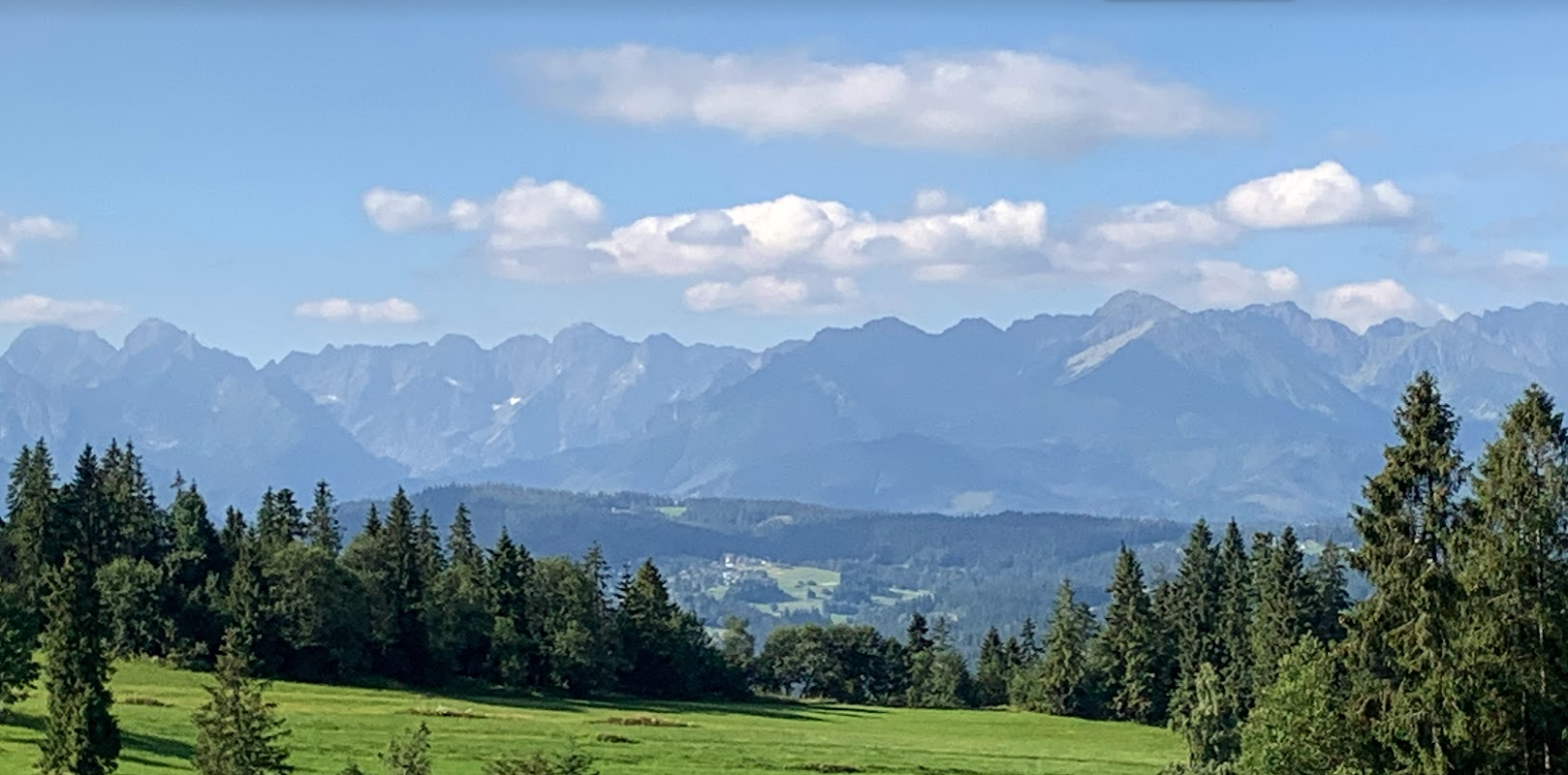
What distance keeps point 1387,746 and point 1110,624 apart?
104401 mm

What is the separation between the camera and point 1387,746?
1903 inches

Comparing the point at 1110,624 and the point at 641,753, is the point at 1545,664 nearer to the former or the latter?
the point at 641,753

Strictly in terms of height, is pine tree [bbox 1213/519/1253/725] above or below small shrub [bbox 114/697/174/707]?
above

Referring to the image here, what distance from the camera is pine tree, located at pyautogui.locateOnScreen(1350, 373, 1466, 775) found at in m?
46.4

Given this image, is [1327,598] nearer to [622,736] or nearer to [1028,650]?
[622,736]

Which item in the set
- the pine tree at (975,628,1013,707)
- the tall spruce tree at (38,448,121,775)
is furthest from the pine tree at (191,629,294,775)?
the pine tree at (975,628,1013,707)

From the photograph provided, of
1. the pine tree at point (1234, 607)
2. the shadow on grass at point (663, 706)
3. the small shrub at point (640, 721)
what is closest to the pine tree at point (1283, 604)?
the pine tree at point (1234, 607)

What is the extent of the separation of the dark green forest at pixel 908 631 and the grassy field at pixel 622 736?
4569mm

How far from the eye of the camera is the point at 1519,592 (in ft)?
153

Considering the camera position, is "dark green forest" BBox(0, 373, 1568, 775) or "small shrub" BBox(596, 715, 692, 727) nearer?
"dark green forest" BBox(0, 373, 1568, 775)

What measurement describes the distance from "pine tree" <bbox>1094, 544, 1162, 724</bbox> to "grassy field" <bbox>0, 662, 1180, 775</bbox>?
937cm

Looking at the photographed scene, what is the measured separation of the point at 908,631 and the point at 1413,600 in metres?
142

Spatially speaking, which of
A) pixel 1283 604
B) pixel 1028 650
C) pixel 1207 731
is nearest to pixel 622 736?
pixel 1207 731

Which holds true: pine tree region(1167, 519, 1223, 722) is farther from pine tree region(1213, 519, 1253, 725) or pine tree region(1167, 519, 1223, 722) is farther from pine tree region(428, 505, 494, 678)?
pine tree region(428, 505, 494, 678)
